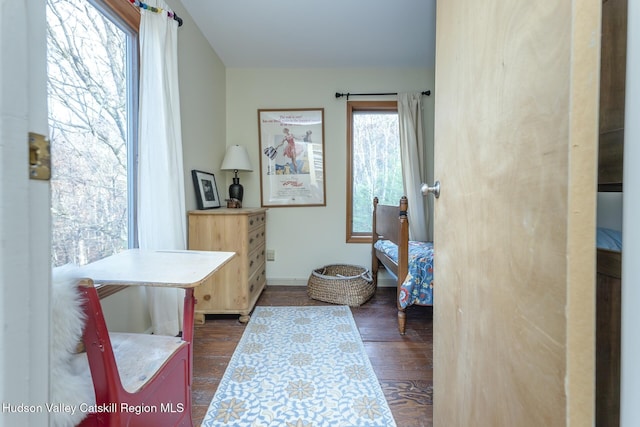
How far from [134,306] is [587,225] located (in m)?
1.97

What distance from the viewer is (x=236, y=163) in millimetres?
2555

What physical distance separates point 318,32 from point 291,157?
3.84 feet

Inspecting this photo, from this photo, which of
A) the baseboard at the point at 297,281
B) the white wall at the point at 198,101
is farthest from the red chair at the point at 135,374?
the baseboard at the point at 297,281

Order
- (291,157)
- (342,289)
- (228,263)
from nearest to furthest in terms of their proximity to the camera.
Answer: (228,263)
(342,289)
(291,157)

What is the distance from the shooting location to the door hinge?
0.36 m

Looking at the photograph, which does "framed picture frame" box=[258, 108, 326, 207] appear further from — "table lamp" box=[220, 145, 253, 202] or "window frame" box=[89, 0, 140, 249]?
"window frame" box=[89, 0, 140, 249]

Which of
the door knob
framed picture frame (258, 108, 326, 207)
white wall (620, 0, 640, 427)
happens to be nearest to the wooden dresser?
framed picture frame (258, 108, 326, 207)

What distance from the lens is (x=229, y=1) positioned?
6.21ft

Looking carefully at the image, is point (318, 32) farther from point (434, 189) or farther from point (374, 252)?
point (374, 252)

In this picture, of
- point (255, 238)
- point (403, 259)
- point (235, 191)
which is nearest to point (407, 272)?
point (403, 259)

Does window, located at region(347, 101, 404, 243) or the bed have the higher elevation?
window, located at region(347, 101, 404, 243)

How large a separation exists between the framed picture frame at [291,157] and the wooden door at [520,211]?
208cm

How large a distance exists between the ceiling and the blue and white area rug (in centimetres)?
239

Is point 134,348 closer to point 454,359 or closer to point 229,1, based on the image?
point 454,359
